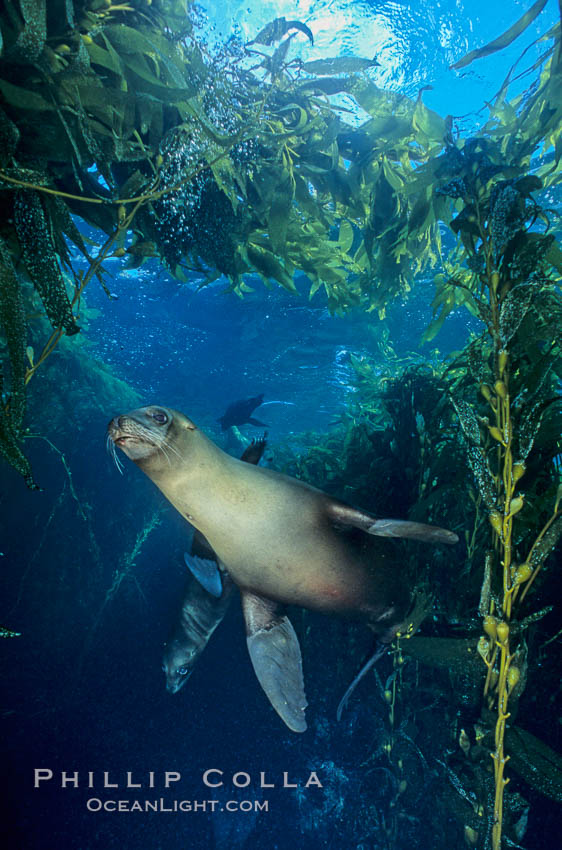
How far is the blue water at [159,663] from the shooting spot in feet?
10.8

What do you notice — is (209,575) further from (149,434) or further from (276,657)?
(149,434)

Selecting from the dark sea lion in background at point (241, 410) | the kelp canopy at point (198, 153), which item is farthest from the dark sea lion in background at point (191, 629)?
the dark sea lion in background at point (241, 410)

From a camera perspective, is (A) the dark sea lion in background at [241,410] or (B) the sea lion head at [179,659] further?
(A) the dark sea lion in background at [241,410]

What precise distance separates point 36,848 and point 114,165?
21.8ft

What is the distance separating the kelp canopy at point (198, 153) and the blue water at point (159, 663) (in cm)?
57

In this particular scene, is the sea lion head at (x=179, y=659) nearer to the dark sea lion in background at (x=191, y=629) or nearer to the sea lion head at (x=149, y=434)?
the dark sea lion in background at (x=191, y=629)

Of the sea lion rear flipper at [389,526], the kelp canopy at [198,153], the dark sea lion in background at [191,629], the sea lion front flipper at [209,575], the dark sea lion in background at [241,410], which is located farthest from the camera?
the dark sea lion in background at [241,410]

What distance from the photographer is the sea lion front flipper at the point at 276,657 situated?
7.02 ft

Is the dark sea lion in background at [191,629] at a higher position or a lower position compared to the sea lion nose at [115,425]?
lower

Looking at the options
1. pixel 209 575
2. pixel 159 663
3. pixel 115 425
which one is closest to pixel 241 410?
pixel 159 663

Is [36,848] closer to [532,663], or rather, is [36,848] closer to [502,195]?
[532,663]

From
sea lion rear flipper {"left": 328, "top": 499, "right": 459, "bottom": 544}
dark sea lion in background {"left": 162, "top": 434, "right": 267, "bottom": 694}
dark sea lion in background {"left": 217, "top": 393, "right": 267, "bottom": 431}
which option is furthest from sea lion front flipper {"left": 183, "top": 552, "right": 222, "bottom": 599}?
dark sea lion in background {"left": 217, "top": 393, "right": 267, "bottom": 431}

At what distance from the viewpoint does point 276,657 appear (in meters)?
2.34

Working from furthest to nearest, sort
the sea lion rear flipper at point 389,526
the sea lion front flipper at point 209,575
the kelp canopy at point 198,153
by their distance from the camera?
1. the sea lion front flipper at point 209,575
2. the sea lion rear flipper at point 389,526
3. the kelp canopy at point 198,153
